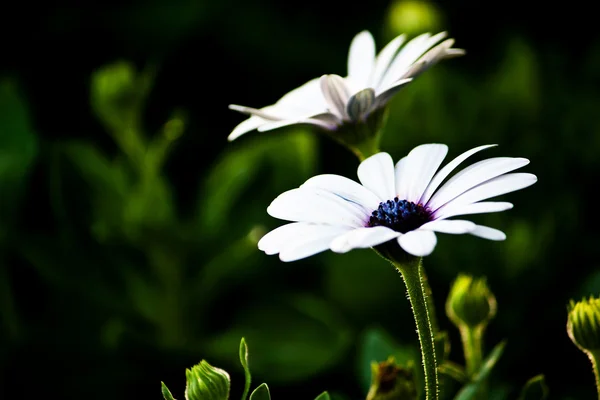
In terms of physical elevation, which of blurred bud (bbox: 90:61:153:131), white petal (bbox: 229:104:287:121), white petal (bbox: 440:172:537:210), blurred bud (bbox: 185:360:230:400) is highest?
blurred bud (bbox: 90:61:153:131)

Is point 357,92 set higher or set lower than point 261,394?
higher

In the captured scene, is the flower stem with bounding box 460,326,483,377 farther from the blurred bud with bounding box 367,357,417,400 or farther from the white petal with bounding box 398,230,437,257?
the white petal with bounding box 398,230,437,257

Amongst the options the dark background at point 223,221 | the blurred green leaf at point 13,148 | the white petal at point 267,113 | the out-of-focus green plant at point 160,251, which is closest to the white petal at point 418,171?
the white petal at point 267,113

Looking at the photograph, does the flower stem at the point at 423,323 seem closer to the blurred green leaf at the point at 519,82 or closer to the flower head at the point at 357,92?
the flower head at the point at 357,92

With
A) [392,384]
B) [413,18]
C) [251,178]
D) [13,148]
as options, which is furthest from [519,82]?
[392,384]

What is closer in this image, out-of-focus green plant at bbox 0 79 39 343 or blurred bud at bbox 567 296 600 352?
blurred bud at bbox 567 296 600 352

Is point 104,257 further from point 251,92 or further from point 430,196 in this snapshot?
point 430,196

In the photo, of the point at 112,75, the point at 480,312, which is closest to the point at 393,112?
the point at 112,75

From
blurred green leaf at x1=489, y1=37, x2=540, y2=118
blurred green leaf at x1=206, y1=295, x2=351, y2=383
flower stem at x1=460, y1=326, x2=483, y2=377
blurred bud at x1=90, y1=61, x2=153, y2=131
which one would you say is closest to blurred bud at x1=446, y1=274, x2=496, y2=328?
flower stem at x1=460, y1=326, x2=483, y2=377

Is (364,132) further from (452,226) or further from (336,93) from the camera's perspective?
(452,226)
